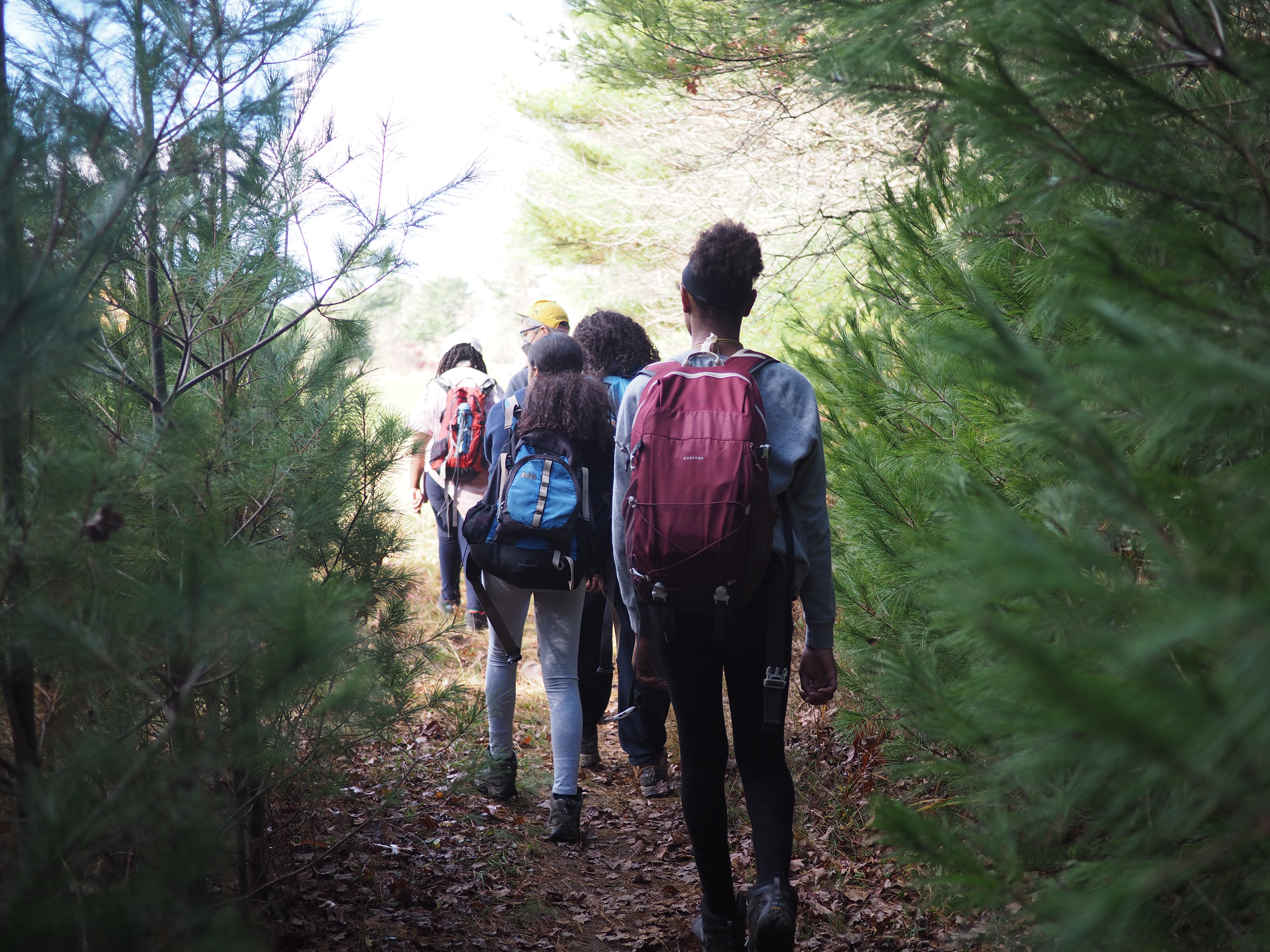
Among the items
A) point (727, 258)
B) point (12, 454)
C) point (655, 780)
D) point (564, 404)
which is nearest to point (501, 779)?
point (655, 780)

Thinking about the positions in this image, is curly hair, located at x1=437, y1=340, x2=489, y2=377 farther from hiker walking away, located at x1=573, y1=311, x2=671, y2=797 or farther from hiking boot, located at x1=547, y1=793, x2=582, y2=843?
hiking boot, located at x1=547, y1=793, x2=582, y2=843

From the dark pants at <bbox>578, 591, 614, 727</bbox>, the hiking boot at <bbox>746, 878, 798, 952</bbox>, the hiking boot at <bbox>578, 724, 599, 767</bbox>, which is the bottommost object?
the hiking boot at <bbox>746, 878, 798, 952</bbox>

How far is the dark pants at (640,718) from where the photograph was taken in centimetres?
442

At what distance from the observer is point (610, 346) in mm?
4504

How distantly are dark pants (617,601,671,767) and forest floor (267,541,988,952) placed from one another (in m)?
0.23

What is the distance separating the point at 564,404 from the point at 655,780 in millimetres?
2107

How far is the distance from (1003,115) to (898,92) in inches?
24.0

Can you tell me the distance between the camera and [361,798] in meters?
3.85

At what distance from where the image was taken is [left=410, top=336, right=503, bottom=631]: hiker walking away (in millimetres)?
5195

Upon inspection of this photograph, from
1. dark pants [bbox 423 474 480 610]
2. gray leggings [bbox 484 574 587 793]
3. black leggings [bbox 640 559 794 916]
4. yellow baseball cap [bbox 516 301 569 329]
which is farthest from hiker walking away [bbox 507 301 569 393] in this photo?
black leggings [bbox 640 559 794 916]

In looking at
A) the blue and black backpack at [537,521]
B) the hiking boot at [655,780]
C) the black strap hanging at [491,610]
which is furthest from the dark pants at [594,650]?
the blue and black backpack at [537,521]

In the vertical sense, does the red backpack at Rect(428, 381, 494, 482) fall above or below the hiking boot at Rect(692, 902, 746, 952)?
above

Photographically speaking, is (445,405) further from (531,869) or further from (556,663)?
(531,869)

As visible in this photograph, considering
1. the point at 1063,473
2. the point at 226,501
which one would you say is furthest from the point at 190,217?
the point at 1063,473
